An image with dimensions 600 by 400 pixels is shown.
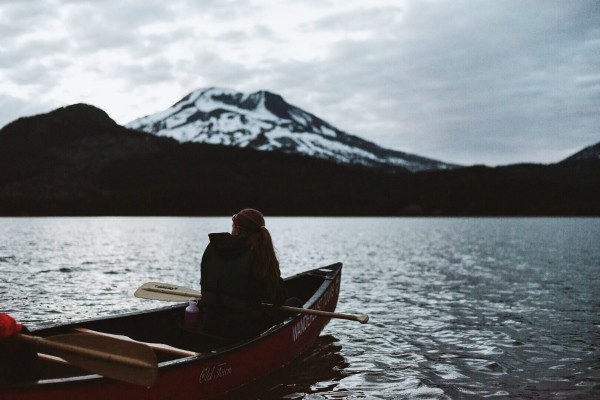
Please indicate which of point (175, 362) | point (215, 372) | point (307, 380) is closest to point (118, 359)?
point (175, 362)

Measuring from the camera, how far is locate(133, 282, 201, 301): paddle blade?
34.6ft

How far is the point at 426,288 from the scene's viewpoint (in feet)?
70.3

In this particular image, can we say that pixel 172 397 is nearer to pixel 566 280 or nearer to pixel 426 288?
pixel 426 288

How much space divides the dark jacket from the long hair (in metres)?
0.11

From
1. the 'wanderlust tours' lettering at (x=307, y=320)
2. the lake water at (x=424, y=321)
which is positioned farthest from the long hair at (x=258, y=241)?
the lake water at (x=424, y=321)

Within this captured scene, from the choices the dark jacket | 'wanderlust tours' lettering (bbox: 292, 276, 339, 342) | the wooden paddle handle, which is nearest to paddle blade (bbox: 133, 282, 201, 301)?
the wooden paddle handle

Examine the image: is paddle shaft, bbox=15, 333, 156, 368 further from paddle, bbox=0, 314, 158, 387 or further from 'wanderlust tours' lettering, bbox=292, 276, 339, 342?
'wanderlust tours' lettering, bbox=292, 276, 339, 342

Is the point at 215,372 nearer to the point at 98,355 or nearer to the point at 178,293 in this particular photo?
the point at 98,355

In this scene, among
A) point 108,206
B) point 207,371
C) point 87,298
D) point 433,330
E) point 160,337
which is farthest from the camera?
point 108,206

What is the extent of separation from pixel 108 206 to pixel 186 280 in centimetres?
18063

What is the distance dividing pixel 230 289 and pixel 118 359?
8.81 ft

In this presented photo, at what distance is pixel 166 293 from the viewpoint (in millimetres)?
10805

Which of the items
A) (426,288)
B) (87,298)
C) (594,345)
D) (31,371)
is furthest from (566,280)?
(31,371)

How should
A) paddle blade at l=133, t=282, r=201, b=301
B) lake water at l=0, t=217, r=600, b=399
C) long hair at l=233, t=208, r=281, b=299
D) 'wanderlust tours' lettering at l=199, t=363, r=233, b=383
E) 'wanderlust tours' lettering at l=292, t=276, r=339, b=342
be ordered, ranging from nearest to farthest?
'wanderlust tours' lettering at l=199, t=363, r=233, b=383 < long hair at l=233, t=208, r=281, b=299 < lake water at l=0, t=217, r=600, b=399 < 'wanderlust tours' lettering at l=292, t=276, r=339, b=342 < paddle blade at l=133, t=282, r=201, b=301
